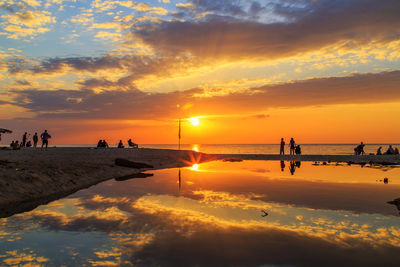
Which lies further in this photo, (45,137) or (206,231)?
(45,137)

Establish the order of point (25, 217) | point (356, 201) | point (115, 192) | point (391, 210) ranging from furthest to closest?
point (115, 192) → point (356, 201) → point (391, 210) → point (25, 217)

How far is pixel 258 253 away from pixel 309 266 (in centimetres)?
112

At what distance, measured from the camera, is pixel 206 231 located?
7.69 meters

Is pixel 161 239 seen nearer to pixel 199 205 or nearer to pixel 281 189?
pixel 199 205

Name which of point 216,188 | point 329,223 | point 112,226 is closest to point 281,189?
point 216,188

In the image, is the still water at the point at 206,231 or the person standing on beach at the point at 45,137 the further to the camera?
the person standing on beach at the point at 45,137

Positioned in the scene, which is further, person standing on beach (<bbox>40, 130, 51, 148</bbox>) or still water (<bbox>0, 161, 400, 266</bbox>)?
person standing on beach (<bbox>40, 130, 51, 148</bbox>)

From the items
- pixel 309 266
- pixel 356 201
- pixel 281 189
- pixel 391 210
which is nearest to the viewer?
pixel 309 266

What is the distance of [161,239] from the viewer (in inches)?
274

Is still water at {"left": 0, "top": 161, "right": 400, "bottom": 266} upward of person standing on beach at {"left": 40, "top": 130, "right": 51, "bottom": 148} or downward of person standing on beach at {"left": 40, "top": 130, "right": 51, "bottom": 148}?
downward

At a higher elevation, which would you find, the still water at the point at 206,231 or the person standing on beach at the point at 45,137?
the person standing on beach at the point at 45,137

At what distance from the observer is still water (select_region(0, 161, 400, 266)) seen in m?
5.86

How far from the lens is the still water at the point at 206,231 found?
5855mm

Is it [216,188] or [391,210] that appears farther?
[216,188]
